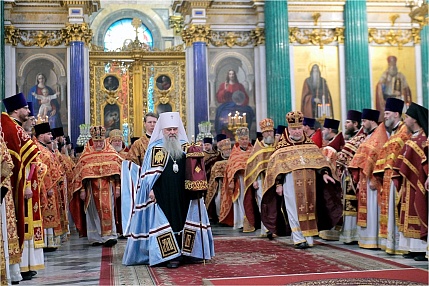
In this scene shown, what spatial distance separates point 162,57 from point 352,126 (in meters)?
11.2

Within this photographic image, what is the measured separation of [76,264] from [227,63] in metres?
12.6

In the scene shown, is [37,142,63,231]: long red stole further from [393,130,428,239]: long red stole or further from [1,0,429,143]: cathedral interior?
[1,0,429,143]: cathedral interior

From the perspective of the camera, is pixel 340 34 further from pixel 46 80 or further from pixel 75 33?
pixel 46 80

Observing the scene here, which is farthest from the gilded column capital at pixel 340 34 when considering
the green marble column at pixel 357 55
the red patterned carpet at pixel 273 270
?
the red patterned carpet at pixel 273 270

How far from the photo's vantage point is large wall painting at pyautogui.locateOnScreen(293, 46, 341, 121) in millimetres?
20172

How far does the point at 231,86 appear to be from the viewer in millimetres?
20125

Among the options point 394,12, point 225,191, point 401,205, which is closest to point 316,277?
point 401,205

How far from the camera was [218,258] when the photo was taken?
8.62m

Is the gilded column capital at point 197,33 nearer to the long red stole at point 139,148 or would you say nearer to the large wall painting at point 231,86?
the large wall painting at point 231,86

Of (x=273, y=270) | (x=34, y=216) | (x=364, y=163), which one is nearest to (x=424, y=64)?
(x=364, y=163)

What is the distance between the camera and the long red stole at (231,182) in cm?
1367

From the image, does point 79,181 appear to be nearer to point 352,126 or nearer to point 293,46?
point 352,126

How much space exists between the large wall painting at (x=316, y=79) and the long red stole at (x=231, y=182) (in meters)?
6.45

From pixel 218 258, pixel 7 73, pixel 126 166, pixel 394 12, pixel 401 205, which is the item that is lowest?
pixel 218 258
